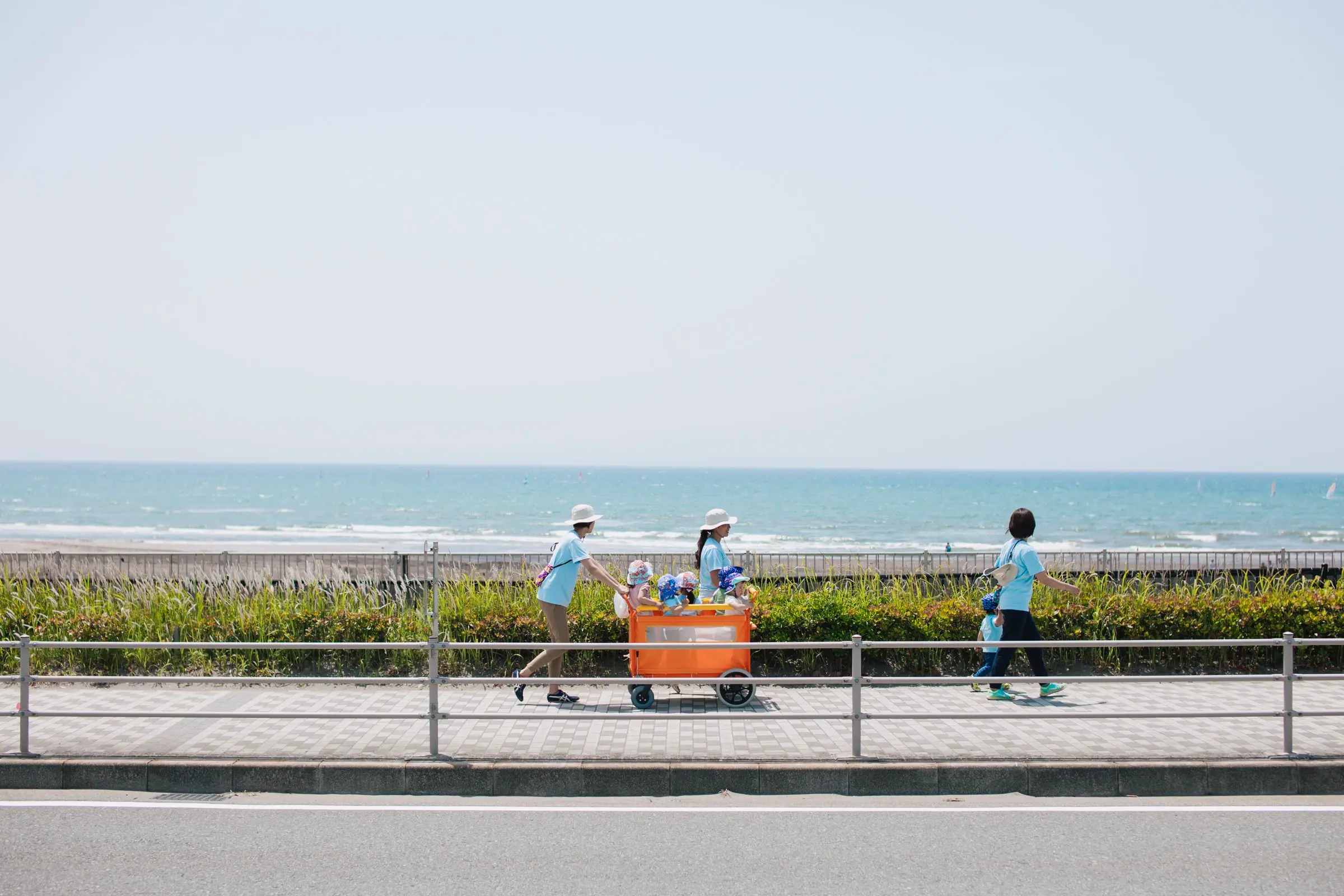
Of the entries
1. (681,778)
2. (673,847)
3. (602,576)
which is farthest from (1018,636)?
(673,847)

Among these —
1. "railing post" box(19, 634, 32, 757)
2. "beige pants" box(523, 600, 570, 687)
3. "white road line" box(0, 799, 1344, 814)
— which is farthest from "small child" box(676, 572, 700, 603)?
"railing post" box(19, 634, 32, 757)

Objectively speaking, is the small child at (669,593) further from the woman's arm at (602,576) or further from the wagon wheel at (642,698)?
the wagon wheel at (642,698)

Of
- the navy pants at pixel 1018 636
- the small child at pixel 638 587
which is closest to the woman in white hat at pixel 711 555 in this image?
the small child at pixel 638 587

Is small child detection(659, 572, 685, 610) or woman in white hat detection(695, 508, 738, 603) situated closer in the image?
small child detection(659, 572, 685, 610)

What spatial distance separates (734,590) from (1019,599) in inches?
102

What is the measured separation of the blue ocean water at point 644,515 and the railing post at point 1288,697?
32235mm

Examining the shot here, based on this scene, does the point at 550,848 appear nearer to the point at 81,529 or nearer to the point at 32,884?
the point at 32,884

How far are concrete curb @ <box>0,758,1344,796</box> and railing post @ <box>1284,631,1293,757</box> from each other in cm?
23

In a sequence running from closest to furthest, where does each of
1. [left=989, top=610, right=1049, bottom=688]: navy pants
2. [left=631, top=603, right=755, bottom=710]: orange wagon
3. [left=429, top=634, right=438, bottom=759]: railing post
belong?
[left=429, top=634, right=438, bottom=759]: railing post, [left=631, top=603, right=755, bottom=710]: orange wagon, [left=989, top=610, right=1049, bottom=688]: navy pants

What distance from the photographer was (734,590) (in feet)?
29.7

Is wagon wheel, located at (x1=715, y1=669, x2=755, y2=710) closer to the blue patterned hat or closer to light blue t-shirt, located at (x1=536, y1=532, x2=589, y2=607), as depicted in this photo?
the blue patterned hat

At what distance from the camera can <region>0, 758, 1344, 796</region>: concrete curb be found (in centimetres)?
689

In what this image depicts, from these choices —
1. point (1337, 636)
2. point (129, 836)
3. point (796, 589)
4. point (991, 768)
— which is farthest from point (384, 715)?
point (1337, 636)

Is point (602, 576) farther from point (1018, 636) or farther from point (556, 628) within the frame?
point (1018, 636)
